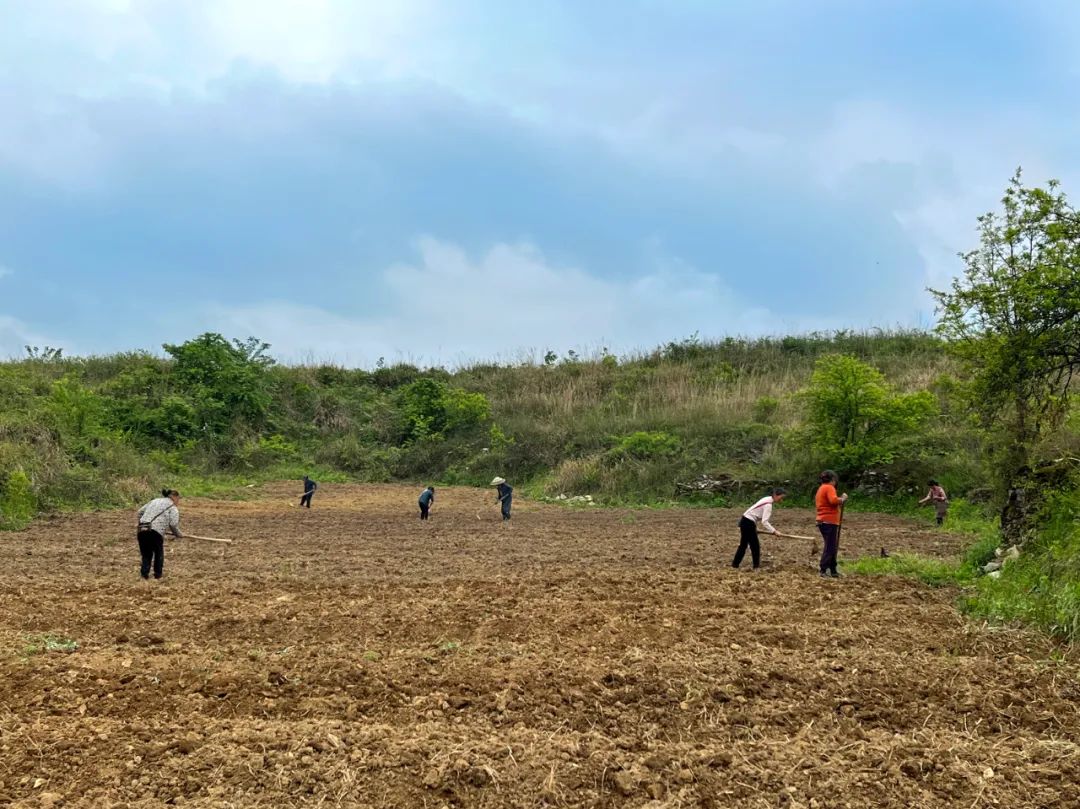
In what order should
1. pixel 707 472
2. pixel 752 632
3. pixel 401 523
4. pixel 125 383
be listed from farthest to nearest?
pixel 125 383, pixel 707 472, pixel 401 523, pixel 752 632

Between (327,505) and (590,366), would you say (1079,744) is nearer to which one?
(327,505)

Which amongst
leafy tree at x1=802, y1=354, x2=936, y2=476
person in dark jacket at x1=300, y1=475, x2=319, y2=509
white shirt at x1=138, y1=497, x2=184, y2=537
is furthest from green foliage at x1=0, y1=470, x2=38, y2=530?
leafy tree at x1=802, y1=354, x2=936, y2=476

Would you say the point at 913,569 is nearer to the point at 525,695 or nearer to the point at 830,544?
the point at 830,544

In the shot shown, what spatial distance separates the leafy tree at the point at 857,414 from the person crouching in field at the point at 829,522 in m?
12.4

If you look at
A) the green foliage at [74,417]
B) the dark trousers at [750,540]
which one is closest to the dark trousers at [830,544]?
the dark trousers at [750,540]

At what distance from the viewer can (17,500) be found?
65.1 feet

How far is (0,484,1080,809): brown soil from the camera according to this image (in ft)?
14.9

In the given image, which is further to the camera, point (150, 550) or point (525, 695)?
point (150, 550)

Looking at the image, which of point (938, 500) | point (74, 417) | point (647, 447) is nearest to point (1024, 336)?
point (938, 500)

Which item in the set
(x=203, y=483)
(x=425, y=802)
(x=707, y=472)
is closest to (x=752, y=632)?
(x=425, y=802)

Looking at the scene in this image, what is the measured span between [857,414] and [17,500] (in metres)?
22.3

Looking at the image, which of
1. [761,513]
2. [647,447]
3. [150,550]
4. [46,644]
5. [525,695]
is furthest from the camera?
[647,447]

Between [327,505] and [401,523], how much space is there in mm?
6059

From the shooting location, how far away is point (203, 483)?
94.7 ft
